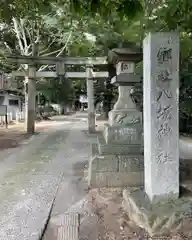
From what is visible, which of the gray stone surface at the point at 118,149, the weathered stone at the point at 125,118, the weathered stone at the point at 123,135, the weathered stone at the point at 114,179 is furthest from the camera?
the weathered stone at the point at 125,118

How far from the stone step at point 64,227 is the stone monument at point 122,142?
140 cm

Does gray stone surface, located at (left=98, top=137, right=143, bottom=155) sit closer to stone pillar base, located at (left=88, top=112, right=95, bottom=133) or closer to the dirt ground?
the dirt ground

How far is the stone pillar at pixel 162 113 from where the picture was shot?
419 cm

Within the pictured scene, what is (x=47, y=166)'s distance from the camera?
7770mm

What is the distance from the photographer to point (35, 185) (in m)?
6.01

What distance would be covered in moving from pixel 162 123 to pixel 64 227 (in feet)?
6.11

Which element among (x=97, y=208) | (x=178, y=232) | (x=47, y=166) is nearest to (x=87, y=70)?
(x=47, y=166)

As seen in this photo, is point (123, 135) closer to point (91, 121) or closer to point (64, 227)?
point (64, 227)

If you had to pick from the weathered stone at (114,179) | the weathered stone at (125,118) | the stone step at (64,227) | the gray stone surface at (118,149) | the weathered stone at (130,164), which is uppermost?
the weathered stone at (125,118)

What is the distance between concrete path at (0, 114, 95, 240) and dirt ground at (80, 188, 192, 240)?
491mm

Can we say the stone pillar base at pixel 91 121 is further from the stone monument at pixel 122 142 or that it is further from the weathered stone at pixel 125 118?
the weathered stone at pixel 125 118

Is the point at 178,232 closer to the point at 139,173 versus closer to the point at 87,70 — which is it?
the point at 139,173

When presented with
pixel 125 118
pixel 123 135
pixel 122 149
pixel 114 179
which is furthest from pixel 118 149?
Answer: pixel 125 118

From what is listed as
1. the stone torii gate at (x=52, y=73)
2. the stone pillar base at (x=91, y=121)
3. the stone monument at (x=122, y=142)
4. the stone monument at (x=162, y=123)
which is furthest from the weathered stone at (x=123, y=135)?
the stone pillar base at (x=91, y=121)
